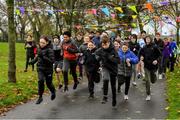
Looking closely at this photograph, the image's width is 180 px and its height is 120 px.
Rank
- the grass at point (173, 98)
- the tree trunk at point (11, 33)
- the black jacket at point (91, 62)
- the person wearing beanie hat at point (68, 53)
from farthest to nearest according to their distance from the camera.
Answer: the tree trunk at point (11, 33) → the person wearing beanie hat at point (68, 53) → the black jacket at point (91, 62) → the grass at point (173, 98)

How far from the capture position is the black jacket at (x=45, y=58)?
1125cm

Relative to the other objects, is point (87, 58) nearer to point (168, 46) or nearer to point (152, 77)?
point (152, 77)

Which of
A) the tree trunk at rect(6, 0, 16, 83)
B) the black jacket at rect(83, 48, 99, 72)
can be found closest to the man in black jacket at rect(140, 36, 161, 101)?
the black jacket at rect(83, 48, 99, 72)

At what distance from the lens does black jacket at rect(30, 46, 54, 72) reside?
11.2 metres

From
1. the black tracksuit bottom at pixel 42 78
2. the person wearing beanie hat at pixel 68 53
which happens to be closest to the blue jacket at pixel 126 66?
the person wearing beanie hat at pixel 68 53

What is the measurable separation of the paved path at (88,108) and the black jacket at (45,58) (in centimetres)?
102

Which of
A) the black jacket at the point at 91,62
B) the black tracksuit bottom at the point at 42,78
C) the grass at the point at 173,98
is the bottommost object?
the grass at the point at 173,98

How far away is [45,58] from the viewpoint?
1120cm

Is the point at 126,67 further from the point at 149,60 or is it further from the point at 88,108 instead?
the point at 88,108

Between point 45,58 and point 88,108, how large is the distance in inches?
65.8

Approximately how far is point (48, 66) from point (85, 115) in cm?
180

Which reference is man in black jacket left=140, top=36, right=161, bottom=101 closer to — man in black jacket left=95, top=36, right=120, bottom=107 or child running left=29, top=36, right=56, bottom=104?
man in black jacket left=95, top=36, right=120, bottom=107

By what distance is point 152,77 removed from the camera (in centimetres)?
1263

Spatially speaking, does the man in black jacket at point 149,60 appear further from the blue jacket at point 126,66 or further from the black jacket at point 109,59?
the black jacket at point 109,59
